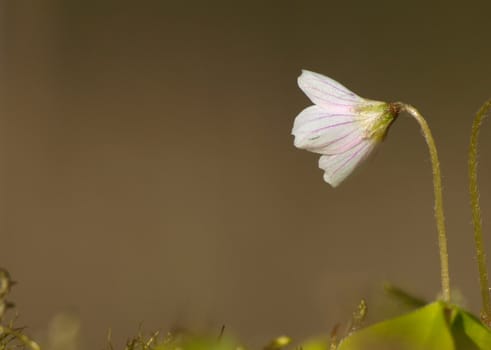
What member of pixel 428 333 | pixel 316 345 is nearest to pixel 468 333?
pixel 428 333

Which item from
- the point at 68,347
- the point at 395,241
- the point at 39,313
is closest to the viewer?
the point at 68,347

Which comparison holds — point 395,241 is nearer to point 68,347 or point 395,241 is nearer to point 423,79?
point 423,79

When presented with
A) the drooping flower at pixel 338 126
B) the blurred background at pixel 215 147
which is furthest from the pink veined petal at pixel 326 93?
the blurred background at pixel 215 147

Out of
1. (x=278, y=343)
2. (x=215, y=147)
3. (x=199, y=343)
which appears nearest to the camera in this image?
(x=278, y=343)

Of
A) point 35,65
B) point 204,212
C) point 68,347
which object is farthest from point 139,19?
point 68,347

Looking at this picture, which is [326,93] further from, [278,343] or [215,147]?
[215,147]

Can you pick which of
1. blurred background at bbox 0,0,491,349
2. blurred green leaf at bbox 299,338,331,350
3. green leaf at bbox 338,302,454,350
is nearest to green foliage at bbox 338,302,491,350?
green leaf at bbox 338,302,454,350
